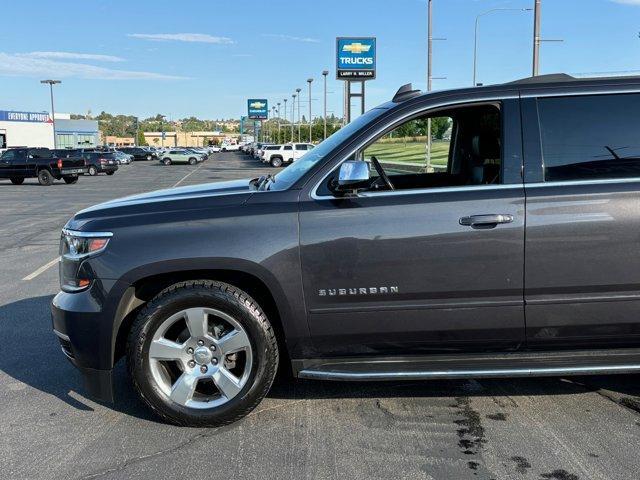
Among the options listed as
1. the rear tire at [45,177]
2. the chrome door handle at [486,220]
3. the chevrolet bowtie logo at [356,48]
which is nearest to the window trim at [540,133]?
the chrome door handle at [486,220]

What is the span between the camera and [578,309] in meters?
3.63

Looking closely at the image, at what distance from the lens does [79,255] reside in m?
3.70

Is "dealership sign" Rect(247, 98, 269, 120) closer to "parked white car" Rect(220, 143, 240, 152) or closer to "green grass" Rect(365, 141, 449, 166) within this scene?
"parked white car" Rect(220, 143, 240, 152)

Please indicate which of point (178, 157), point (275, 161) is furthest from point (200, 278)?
point (178, 157)

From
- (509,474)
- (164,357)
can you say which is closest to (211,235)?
(164,357)

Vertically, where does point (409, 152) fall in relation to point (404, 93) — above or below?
below

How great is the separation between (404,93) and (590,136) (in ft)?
3.94

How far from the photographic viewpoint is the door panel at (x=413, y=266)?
3570 millimetres

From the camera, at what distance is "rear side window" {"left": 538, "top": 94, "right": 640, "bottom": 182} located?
12.2 feet

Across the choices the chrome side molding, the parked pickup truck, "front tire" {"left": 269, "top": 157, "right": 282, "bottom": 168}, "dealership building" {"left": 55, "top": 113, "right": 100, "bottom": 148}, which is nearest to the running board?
the chrome side molding

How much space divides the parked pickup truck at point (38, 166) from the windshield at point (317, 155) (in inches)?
1087

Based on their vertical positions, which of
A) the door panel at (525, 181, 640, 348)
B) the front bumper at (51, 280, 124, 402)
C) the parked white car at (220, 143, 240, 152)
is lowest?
the front bumper at (51, 280, 124, 402)

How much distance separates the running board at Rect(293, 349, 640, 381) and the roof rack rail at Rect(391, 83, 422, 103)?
5.44ft

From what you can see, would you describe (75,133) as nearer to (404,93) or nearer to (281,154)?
(281,154)
